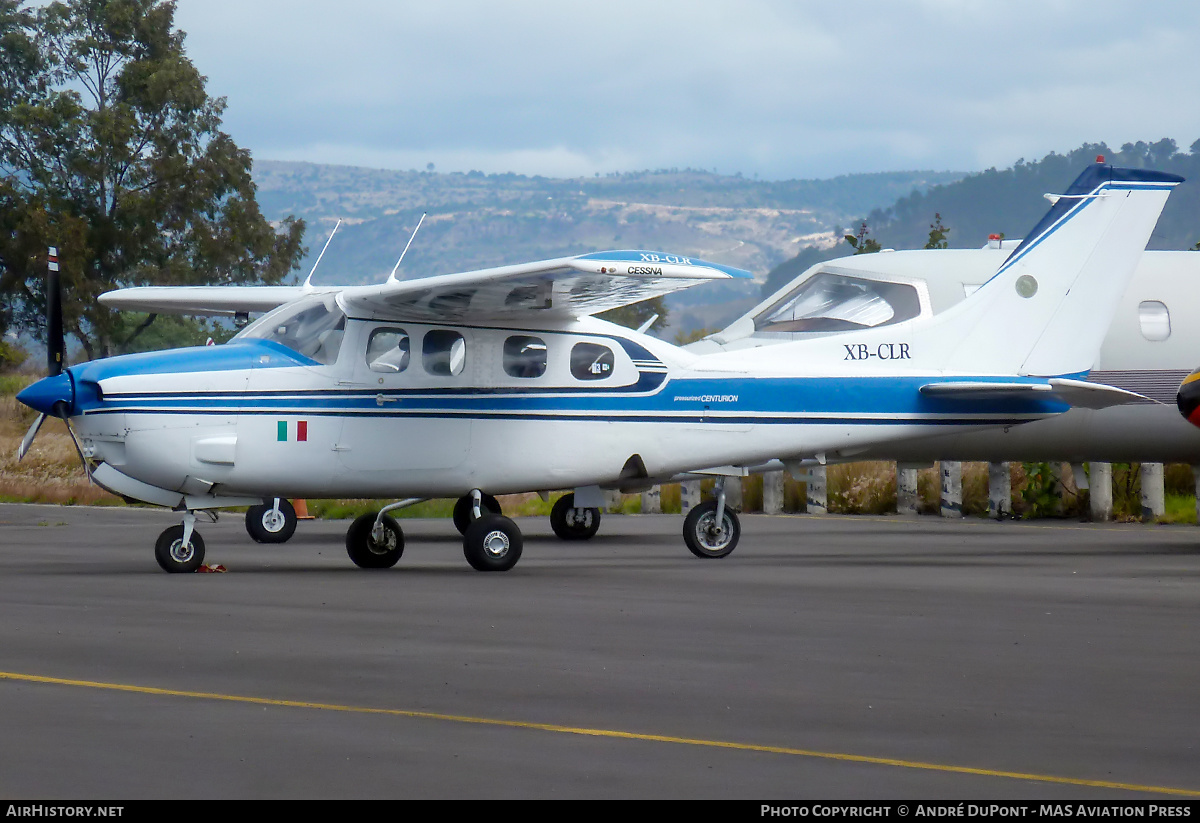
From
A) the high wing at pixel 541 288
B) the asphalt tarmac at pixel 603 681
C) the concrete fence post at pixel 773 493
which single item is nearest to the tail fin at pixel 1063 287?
the asphalt tarmac at pixel 603 681

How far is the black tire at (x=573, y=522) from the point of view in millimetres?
18062

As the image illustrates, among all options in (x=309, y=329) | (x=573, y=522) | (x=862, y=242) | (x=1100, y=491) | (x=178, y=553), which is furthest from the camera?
(x=862, y=242)

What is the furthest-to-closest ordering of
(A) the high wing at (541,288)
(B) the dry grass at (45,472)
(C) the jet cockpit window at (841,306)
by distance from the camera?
(B) the dry grass at (45,472) < (C) the jet cockpit window at (841,306) < (A) the high wing at (541,288)

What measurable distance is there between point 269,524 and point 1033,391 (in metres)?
8.32

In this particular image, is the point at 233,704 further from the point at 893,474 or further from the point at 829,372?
the point at 893,474

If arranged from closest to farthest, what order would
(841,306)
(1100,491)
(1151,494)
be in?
1. (841,306)
2. (1151,494)
3. (1100,491)

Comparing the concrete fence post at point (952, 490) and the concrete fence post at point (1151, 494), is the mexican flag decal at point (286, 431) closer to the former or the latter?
the concrete fence post at point (952, 490)

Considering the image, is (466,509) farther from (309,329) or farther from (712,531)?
(309,329)

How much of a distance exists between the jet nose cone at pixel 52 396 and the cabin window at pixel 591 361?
4237mm

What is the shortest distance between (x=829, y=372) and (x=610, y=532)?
18.4 ft

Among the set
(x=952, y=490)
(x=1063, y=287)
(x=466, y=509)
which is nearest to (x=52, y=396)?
(x=466, y=509)

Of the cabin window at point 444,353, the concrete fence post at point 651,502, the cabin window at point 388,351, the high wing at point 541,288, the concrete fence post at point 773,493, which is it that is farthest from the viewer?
the concrete fence post at point 651,502

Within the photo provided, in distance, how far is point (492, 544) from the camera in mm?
13227

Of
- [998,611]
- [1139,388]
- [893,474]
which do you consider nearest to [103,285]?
[893,474]
